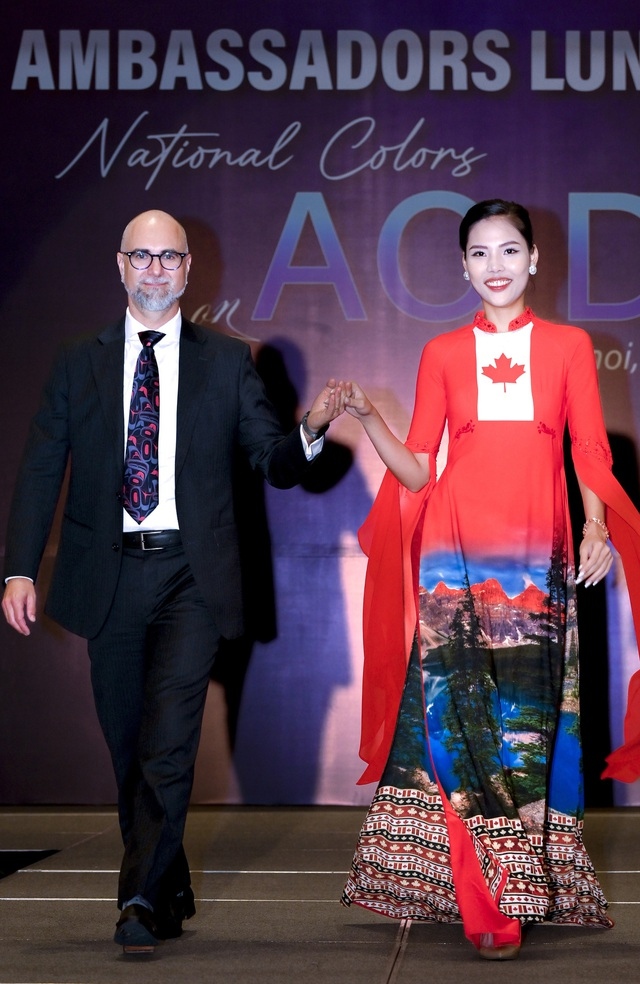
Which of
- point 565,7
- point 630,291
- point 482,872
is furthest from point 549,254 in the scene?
point 482,872

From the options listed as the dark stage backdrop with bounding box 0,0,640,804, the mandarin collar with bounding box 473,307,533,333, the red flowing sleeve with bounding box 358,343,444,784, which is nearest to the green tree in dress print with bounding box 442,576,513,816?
the red flowing sleeve with bounding box 358,343,444,784

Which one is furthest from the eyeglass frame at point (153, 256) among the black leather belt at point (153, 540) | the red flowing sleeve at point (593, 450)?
the red flowing sleeve at point (593, 450)

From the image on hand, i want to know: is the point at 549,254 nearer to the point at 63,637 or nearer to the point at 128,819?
the point at 63,637

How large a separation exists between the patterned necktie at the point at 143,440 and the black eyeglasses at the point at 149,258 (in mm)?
168

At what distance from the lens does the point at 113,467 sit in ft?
A: 10.2

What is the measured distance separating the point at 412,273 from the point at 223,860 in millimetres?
2197

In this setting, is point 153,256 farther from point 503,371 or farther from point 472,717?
point 472,717

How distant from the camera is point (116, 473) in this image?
3.11m

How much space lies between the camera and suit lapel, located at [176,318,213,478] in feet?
10.3

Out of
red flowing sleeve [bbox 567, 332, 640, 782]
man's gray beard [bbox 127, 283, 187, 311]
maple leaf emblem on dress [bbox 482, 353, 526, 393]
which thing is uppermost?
man's gray beard [bbox 127, 283, 187, 311]

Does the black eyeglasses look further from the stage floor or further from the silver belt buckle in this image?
the stage floor

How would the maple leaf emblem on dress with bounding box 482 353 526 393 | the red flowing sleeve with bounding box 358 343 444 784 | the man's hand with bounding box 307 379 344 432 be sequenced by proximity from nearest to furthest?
the man's hand with bounding box 307 379 344 432 < the maple leaf emblem on dress with bounding box 482 353 526 393 < the red flowing sleeve with bounding box 358 343 444 784

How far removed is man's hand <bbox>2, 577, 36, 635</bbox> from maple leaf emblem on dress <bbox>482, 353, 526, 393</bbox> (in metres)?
1.15

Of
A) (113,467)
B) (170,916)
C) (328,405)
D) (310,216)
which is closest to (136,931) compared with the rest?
(170,916)
